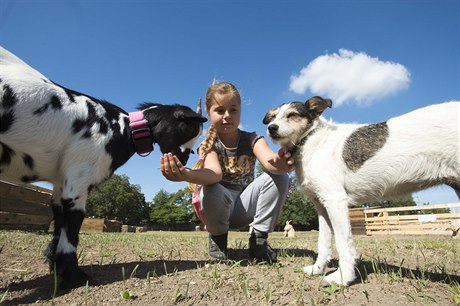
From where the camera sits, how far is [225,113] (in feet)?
15.3

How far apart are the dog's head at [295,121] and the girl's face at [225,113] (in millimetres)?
695

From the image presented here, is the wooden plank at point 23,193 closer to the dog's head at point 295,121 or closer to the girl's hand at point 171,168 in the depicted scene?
the girl's hand at point 171,168

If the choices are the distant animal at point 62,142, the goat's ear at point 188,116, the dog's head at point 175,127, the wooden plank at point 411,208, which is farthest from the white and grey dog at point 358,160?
the wooden plank at point 411,208

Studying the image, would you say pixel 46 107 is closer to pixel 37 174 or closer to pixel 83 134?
pixel 83 134

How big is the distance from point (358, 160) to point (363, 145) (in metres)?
0.21

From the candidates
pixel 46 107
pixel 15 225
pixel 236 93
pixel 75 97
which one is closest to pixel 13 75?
pixel 46 107

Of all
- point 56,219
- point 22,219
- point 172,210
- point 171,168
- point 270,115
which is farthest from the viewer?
point 172,210

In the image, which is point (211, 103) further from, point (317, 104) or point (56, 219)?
point (56, 219)

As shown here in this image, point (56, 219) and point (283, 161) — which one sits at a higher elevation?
point (283, 161)

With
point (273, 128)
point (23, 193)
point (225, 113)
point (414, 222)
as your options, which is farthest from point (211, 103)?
point (414, 222)

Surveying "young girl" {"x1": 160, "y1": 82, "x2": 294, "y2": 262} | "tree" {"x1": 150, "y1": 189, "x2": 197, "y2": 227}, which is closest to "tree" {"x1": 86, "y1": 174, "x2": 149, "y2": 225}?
"tree" {"x1": 150, "y1": 189, "x2": 197, "y2": 227}

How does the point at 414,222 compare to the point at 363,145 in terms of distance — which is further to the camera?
the point at 414,222

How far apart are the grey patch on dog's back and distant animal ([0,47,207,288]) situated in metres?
2.50

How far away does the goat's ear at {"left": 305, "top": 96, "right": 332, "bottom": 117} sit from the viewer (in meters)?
4.13
